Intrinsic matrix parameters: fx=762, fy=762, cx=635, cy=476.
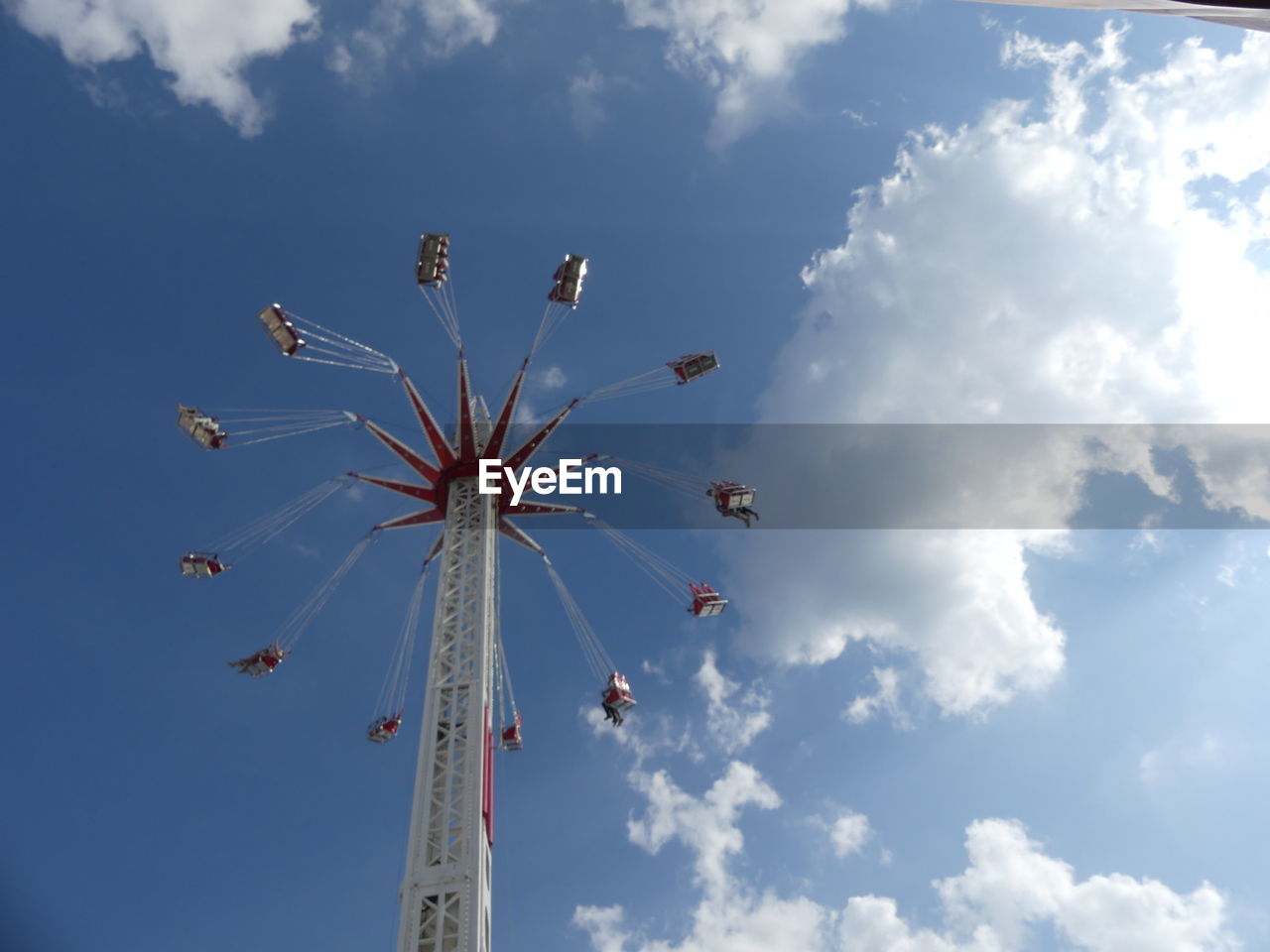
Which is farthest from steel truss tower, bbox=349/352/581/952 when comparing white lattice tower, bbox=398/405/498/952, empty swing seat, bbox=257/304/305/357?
empty swing seat, bbox=257/304/305/357

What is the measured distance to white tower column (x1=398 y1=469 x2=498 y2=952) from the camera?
60.0 feet

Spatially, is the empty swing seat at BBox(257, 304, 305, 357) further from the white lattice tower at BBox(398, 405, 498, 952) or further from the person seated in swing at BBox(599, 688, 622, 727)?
the person seated in swing at BBox(599, 688, 622, 727)

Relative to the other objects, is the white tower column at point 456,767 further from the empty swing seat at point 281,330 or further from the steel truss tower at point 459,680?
the empty swing seat at point 281,330

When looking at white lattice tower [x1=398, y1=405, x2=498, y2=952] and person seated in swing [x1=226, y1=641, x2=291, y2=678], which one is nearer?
white lattice tower [x1=398, y1=405, x2=498, y2=952]

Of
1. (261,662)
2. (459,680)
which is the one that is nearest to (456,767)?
(459,680)

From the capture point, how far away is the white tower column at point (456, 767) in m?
18.3

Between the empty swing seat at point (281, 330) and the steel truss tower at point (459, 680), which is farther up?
→ the empty swing seat at point (281, 330)

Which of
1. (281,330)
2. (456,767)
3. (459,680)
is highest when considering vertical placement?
(281,330)

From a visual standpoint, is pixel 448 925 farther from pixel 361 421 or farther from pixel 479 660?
pixel 361 421

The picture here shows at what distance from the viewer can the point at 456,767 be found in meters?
21.1

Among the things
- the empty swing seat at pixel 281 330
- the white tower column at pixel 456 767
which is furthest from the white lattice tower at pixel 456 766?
the empty swing seat at pixel 281 330

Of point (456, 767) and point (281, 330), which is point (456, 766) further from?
point (281, 330)

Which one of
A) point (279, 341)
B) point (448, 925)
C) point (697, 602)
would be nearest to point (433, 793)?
point (448, 925)

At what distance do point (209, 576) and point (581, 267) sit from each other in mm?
19536
